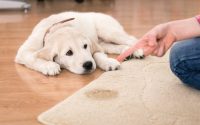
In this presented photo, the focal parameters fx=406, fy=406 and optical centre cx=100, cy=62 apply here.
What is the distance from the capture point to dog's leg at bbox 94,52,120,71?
1989 mm

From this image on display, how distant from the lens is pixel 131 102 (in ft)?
5.22

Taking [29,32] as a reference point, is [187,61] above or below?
above

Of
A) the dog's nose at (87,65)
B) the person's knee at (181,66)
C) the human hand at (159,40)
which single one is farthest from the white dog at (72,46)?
the human hand at (159,40)

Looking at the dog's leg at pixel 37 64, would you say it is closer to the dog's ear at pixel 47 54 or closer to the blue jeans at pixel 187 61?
the dog's ear at pixel 47 54

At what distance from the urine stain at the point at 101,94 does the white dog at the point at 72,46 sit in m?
0.25

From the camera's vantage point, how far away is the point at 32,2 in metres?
4.07

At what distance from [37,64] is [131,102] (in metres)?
0.63

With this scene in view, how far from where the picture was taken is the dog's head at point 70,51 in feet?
6.45

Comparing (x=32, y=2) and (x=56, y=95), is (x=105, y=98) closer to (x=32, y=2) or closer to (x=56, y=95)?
(x=56, y=95)

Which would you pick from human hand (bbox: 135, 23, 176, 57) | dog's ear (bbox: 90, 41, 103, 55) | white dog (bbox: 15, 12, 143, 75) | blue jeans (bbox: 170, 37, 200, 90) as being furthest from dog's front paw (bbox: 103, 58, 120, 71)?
human hand (bbox: 135, 23, 176, 57)

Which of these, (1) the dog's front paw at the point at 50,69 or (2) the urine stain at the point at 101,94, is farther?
(1) the dog's front paw at the point at 50,69

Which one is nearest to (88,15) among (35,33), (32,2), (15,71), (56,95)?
(35,33)

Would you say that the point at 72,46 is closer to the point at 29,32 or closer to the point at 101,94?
the point at 101,94

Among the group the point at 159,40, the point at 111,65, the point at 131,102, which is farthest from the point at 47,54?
the point at 159,40
